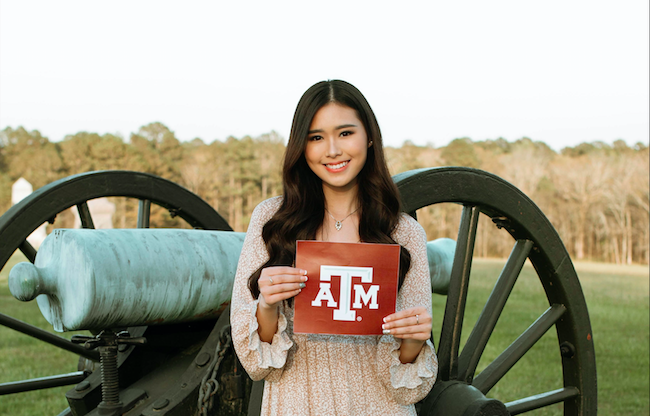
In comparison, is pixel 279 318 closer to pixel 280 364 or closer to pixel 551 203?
pixel 280 364

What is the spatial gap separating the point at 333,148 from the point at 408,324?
20.5 inches

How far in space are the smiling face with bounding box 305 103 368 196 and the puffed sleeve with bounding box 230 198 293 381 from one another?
231 millimetres

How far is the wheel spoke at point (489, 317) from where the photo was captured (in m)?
2.54

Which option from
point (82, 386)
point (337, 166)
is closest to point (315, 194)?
point (337, 166)

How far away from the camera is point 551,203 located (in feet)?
116

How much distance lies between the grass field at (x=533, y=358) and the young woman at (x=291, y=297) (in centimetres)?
383

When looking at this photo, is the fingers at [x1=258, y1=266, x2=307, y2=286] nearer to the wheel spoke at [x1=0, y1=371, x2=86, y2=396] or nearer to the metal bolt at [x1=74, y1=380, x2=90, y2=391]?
the metal bolt at [x1=74, y1=380, x2=90, y2=391]

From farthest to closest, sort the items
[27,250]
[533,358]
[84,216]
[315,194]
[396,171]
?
[396,171] < [533,358] < [84,216] < [27,250] < [315,194]

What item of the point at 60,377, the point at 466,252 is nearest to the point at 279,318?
the point at 466,252

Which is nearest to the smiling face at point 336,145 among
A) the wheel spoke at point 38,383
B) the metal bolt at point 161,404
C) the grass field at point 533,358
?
the metal bolt at point 161,404

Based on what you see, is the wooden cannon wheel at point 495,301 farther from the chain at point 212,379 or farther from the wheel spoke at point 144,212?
the wheel spoke at point 144,212

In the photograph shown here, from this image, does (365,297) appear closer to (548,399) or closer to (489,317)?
(489,317)

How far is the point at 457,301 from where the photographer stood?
2.49 meters

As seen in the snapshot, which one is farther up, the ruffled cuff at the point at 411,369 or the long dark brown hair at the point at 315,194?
the long dark brown hair at the point at 315,194
